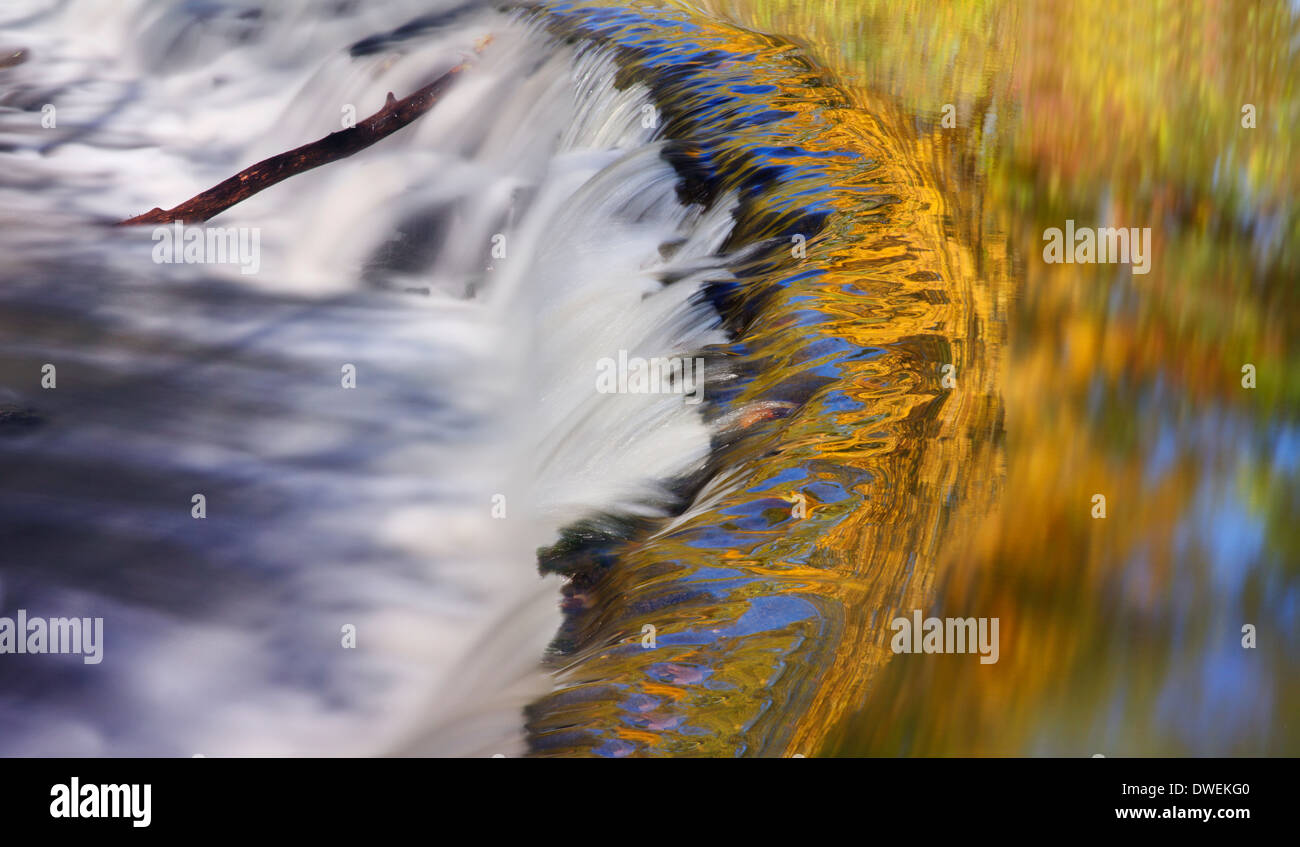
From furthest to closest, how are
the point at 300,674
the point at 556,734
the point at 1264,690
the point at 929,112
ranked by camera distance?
the point at 929,112, the point at 300,674, the point at 1264,690, the point at 556,734

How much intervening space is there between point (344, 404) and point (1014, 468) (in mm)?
2674

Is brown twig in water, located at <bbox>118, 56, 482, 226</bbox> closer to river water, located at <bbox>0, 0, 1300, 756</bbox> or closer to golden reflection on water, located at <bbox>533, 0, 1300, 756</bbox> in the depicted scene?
river water, located at <bbox>0, 0, 1300, 756</bbox>

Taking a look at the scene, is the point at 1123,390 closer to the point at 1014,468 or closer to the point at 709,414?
the point at 1014,468

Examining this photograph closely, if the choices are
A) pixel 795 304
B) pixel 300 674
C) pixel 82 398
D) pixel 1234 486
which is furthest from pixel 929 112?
pixel 82 398

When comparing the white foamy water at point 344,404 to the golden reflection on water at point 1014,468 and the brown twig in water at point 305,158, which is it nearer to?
the brown twig in water at point 305,158

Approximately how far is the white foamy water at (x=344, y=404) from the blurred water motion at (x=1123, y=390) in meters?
0.79

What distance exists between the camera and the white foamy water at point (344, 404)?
8.91ft

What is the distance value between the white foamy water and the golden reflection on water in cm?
38

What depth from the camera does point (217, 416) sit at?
4074mm

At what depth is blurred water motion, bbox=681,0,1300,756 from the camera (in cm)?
190

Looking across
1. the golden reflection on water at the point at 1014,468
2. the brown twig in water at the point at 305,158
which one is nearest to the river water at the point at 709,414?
the golden reflection on water at the point at 1014,468
